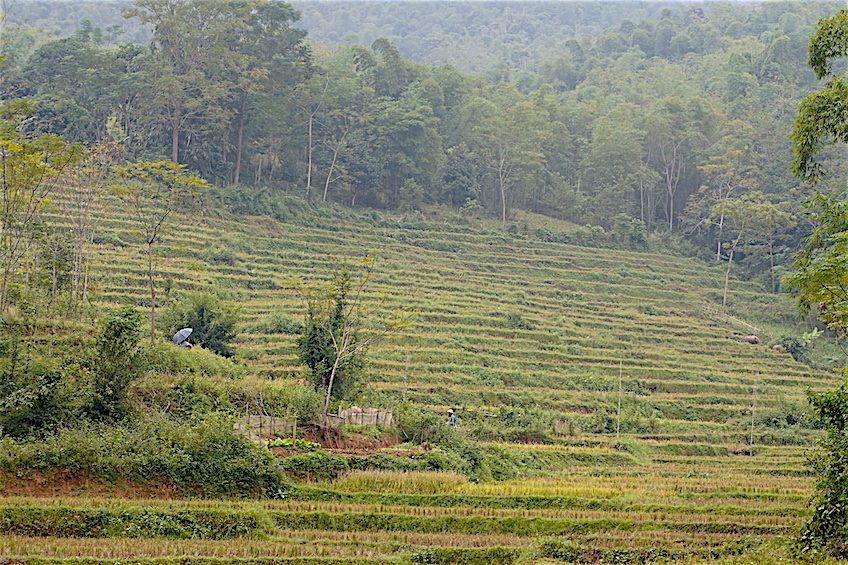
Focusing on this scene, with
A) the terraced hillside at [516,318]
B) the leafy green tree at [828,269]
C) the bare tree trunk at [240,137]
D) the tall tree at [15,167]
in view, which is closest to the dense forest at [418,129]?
the bare tree trunk at [240,137]

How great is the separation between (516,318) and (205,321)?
628 inches

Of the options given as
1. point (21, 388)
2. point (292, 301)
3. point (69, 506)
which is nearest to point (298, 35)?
point (292, 301)

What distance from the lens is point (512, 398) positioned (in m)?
28.5

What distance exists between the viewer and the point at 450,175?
5250 cm

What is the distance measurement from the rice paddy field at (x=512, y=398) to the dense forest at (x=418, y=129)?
13.4 ft

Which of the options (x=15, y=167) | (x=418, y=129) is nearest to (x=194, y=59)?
(x=418, y=129)

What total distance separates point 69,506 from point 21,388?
3917 millimetres

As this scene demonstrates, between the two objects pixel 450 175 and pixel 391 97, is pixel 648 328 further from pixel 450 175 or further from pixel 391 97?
pixel 391 97

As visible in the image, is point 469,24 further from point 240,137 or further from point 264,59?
point 240,137

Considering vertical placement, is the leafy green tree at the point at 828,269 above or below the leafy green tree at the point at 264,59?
below

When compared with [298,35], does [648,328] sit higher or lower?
lower

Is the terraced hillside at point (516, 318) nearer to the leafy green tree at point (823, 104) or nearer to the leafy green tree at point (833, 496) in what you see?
the leafy green tree at point (833, 496)

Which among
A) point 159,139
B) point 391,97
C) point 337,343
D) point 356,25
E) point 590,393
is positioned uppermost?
point 356,25

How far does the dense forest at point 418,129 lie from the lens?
143ft
